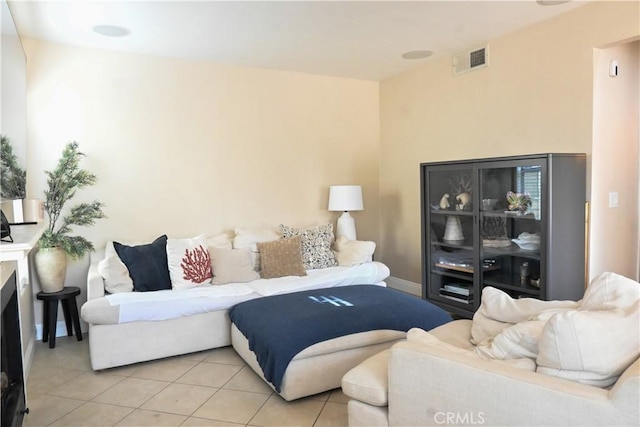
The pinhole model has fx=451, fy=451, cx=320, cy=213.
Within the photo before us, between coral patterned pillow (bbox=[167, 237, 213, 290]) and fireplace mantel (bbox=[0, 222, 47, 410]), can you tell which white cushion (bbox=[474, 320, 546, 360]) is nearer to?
fireplace mantel (bbox=[0, 222, 47, 410])

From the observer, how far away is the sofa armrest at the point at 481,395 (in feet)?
4.48

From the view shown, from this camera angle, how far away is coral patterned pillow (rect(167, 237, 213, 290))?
353 cm

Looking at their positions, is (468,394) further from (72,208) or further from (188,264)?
(72,208)

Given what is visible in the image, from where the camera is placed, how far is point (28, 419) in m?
2.44

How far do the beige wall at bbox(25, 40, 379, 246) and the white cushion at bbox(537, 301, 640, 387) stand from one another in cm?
350

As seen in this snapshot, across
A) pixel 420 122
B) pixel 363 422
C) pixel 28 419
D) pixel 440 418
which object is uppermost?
pixel 420 122

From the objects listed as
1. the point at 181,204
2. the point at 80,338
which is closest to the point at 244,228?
the point at 181,204

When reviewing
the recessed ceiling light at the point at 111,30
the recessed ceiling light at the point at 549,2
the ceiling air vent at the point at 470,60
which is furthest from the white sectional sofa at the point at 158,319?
the recessed ceiling light at the point at 549,2

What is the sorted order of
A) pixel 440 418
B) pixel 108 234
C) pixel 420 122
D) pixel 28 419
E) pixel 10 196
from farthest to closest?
pixel 420 122
pixel 108 234
pixel 10 196
pixel 28 419
pixel 440 418

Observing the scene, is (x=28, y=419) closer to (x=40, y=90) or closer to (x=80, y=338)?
(x=80, y=338)

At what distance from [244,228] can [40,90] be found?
2.07 m

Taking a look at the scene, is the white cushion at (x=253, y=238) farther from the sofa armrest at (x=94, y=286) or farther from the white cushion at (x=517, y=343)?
the white cushion at (x=517, y=343)

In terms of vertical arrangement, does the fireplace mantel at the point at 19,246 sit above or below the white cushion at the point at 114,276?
above

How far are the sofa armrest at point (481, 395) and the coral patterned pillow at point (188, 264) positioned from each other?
2.21 metres
